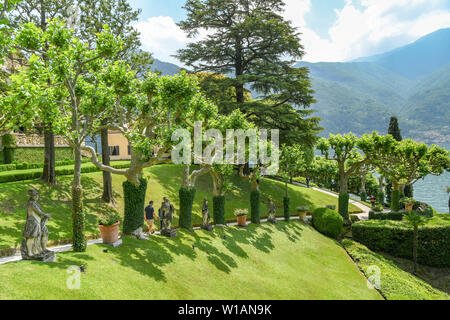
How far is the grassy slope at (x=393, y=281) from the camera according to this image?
15.8 meters

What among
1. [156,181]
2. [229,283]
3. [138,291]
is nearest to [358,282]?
[229,283]

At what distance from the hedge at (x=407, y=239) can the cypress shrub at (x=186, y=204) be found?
1752 centimetres

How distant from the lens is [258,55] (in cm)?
3331

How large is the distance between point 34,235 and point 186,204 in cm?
951

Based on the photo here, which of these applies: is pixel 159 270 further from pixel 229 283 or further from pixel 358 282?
pixel 358 282

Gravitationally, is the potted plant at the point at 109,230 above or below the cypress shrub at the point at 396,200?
above

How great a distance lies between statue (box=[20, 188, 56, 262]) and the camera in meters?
9.41

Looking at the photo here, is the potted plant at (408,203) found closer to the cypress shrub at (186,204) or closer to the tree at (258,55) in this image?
the tree at (258,55)

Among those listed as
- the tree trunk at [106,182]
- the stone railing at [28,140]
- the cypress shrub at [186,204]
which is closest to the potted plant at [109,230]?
the cypress shrub at [186,204]

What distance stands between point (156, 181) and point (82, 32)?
14.6 m

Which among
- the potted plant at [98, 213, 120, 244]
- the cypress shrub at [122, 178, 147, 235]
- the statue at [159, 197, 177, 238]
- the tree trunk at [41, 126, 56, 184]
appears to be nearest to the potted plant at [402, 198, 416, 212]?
the statue at [159, 197, 177, 238]

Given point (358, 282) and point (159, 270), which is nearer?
point (159, 270)

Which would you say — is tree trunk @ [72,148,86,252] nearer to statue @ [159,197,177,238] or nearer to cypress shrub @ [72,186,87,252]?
cypress shrub @ [72,186,87,252]

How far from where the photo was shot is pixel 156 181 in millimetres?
27938
